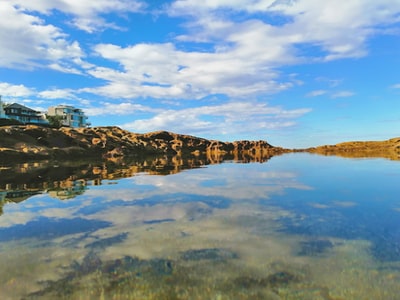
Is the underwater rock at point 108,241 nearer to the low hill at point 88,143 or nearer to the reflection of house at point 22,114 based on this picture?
the low hill at point 88,143

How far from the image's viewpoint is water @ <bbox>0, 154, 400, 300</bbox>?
4887 mm

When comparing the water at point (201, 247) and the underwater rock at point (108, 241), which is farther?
the underwater rock at point (108, 241)

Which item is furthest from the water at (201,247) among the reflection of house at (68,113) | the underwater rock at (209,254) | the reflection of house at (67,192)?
the reflection of house at (68,113)

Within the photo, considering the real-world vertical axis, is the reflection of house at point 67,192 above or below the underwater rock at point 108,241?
above

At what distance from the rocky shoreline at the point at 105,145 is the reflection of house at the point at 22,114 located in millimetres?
43160

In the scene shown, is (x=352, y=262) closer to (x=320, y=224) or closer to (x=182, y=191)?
(x=320, y=224)

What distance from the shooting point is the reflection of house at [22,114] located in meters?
100

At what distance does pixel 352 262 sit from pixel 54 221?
8420mm

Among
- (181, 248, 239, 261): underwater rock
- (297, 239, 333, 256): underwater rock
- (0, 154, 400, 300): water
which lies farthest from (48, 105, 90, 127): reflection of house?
(297, 239, 333, 256): underwater rock

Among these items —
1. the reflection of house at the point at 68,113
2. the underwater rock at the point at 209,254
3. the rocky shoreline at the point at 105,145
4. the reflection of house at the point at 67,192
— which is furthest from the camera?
the reflection of house at the point at 68,113

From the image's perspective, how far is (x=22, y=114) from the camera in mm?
103875

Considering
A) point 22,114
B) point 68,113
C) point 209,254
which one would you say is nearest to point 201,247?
point 209,254

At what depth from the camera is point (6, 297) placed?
468cm

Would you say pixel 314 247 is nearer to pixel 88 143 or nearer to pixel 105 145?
pixel 88 143
